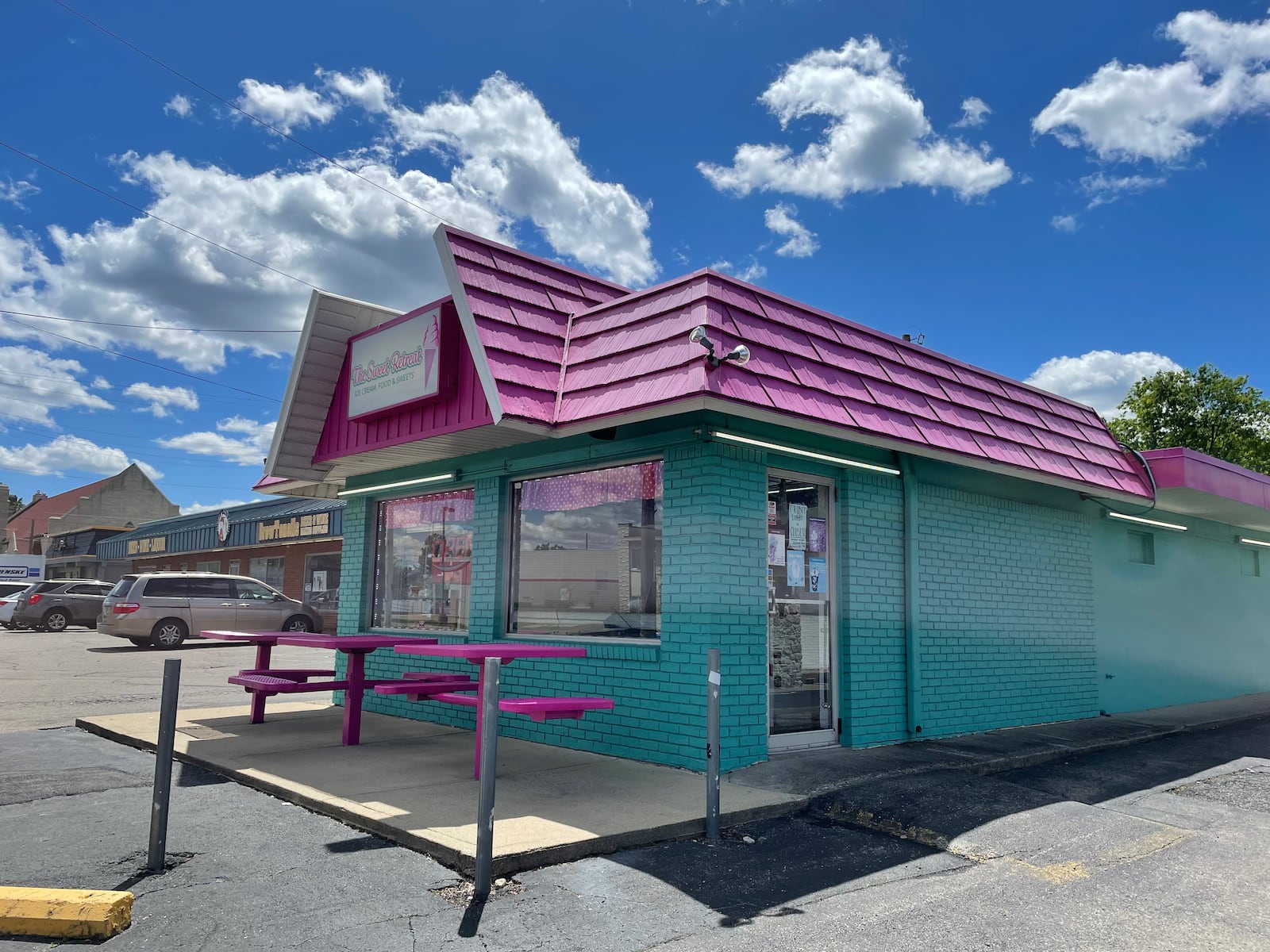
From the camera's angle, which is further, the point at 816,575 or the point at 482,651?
the point at 816,575

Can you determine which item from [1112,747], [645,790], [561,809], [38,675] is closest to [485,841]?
[561,809]

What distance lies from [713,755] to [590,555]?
3139 millimetres

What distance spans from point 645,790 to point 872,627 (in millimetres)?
3119

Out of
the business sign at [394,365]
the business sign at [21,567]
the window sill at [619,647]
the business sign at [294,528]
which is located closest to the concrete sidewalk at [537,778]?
the window sill at [619,647]

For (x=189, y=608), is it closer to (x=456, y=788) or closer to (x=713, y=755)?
(x=456, y=788)

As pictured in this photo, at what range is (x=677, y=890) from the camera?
471cm

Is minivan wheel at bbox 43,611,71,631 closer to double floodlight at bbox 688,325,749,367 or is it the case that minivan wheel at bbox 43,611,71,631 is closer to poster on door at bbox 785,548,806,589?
poster on door at bbox 785,548,806,589

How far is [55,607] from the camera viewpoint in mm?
28453

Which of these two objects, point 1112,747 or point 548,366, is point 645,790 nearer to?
point 548,366

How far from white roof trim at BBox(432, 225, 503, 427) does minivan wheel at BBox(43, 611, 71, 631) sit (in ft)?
88.6

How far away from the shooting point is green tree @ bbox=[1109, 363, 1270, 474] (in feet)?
107

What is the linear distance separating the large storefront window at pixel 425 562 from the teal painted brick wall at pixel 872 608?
153 inches

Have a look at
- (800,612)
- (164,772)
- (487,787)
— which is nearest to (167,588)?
(800,612)

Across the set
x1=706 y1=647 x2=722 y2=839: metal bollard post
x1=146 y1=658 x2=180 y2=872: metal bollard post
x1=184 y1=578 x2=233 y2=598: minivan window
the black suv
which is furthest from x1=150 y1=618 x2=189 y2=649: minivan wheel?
x1=706 y1=647 x2=722 y2=839: metal bollard post
